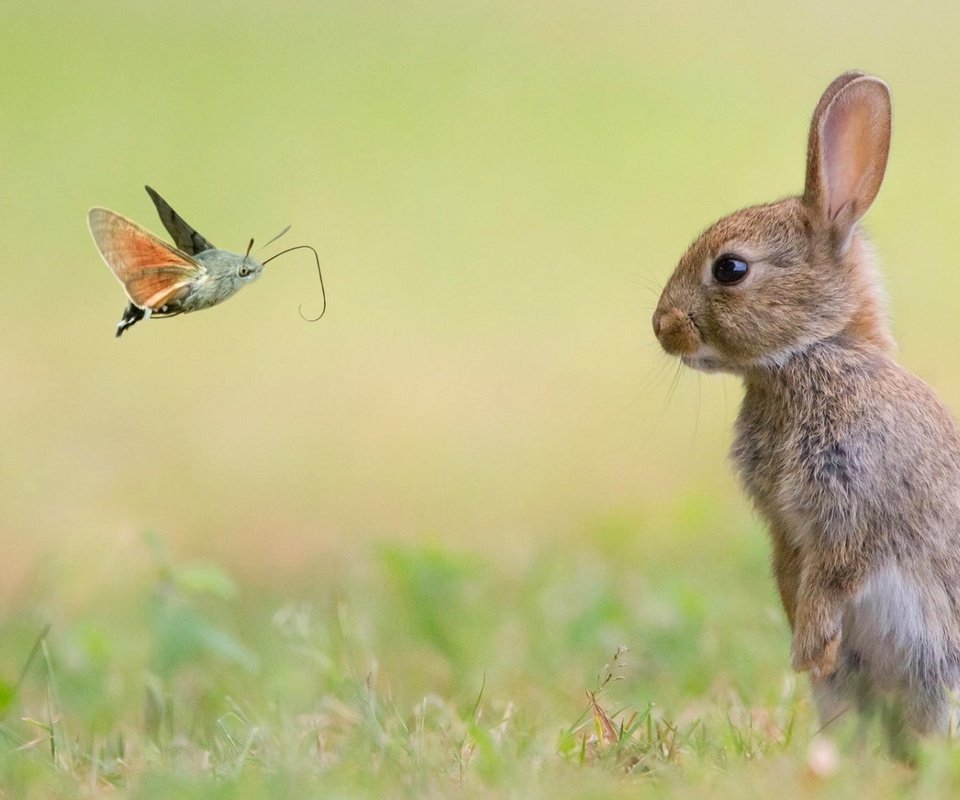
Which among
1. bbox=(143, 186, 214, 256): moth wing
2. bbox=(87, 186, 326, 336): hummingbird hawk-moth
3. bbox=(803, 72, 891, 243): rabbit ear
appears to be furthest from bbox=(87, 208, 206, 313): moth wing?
bbox=(803, 72, 891, 243): rabbit ear

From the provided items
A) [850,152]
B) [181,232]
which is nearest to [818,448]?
[850,152]

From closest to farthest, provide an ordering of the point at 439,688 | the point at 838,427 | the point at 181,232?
1. the point at 181,232
2. the point at 838,427
3. the point at 439,688

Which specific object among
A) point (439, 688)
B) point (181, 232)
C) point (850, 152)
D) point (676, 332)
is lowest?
point (439, 688)

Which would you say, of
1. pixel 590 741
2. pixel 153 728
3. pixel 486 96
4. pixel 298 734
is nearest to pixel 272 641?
pixel 153 728

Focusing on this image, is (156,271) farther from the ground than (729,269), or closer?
farther from the ground

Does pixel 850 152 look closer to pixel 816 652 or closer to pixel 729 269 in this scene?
pixel 729 269

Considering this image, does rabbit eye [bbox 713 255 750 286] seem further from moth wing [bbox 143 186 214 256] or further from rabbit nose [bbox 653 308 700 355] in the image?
moth wing [bbox 143 186 214 256]

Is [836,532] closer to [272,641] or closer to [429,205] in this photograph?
[272,641]
